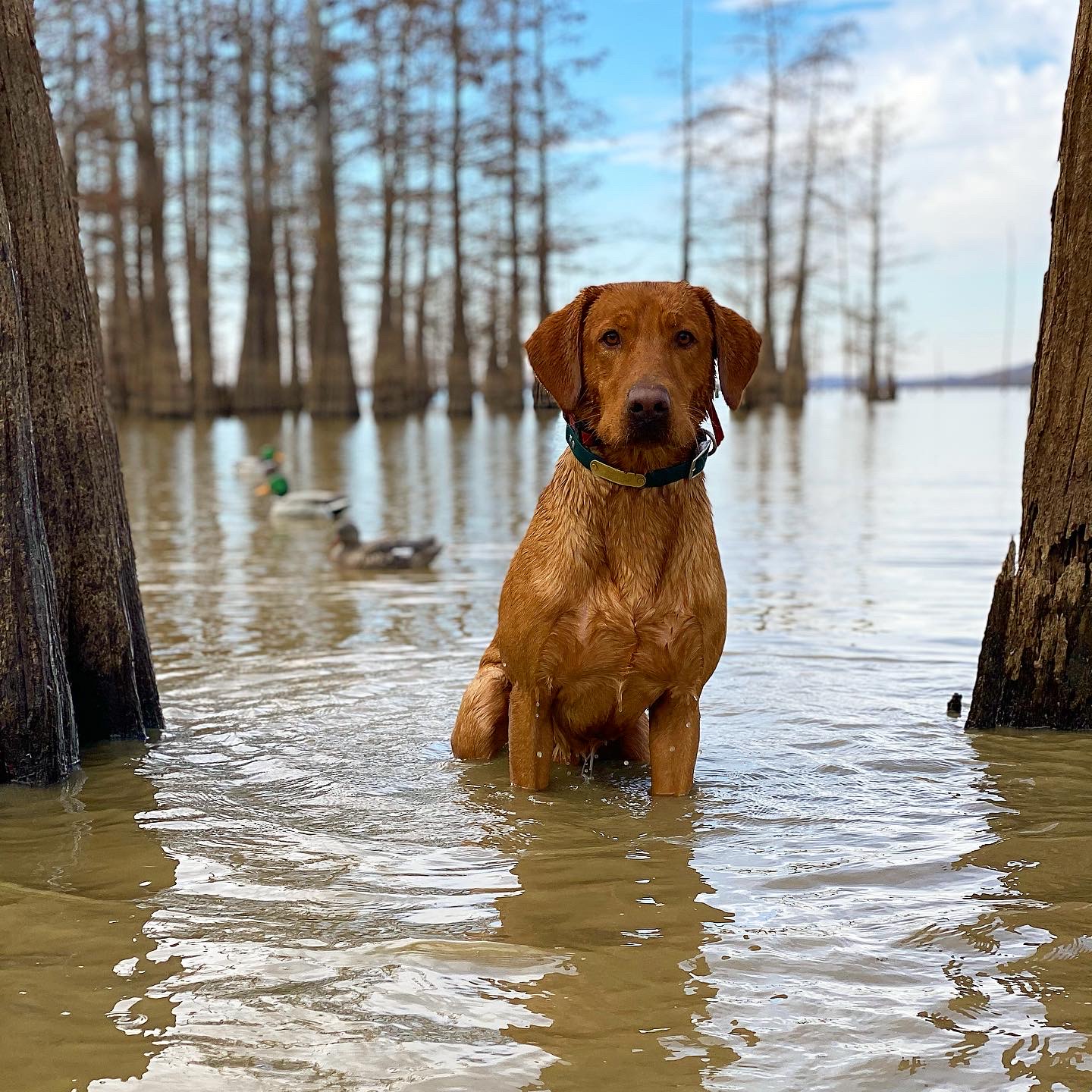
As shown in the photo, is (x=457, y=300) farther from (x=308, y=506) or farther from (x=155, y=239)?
(x=308, y=506)

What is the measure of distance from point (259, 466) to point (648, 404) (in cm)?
1586

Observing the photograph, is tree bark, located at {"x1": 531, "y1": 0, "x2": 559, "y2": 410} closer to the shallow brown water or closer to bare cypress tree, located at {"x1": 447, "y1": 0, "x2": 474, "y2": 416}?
bare cypress tree, located at {"x1": 447, "y1": 0, "x2": 474, "y2": 416}

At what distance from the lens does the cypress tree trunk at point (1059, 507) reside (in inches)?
205

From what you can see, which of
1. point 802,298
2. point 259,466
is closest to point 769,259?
point 802,298

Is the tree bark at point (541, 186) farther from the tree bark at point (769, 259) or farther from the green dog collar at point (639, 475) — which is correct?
the green dog collar at point (639, 475)

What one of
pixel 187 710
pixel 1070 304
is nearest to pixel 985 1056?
pixel 1070 304

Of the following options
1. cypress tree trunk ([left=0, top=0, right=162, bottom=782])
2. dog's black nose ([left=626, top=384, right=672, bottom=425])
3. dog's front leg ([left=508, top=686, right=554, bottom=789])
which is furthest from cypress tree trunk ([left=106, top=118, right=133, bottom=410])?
dog's black nose ([left=626, top=384, right=672, bottom=425])

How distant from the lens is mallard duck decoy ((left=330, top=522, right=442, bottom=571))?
36.1 feet

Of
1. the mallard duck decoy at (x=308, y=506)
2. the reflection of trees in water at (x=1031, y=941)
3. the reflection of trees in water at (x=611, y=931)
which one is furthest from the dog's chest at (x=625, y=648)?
the mallard duck decoy at (x=308, y=506)

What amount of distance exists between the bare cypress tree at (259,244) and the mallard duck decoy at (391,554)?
2938 centimetres

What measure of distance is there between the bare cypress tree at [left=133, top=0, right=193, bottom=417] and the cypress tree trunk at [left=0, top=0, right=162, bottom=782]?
3352 cm

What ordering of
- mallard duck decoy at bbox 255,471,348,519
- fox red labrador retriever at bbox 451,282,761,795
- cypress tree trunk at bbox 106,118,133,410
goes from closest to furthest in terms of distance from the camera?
fox red labrador retriever at bbox 451,282,761,795 → mallard duck decoy at bbox 255,471,348,519 → cypress tree trunk at bbox 106,118,133,410

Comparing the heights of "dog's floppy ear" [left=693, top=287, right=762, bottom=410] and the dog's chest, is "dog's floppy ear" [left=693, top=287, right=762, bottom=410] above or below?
above

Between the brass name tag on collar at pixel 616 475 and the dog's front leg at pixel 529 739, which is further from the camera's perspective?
the dog's front leg at pixel 529 739
